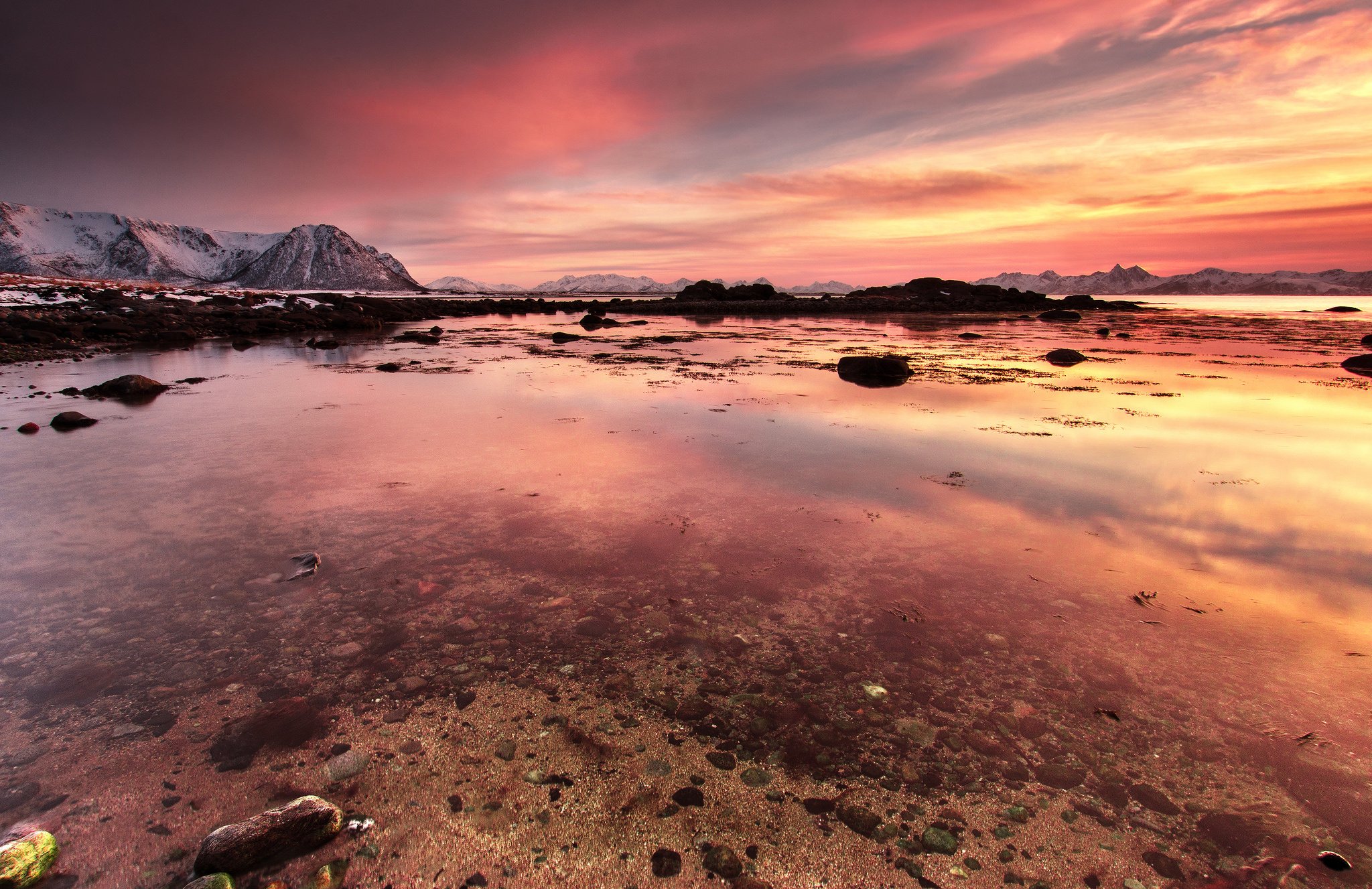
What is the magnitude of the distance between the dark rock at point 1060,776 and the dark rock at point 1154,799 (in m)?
0.22

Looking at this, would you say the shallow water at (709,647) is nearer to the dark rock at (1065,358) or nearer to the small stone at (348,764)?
the small stone at (348,764)

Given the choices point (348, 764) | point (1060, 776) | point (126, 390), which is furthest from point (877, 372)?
point (126, 390)

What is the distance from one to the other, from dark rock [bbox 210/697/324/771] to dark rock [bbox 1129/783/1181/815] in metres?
4.38

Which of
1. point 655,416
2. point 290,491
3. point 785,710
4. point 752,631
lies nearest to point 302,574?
point 290,491

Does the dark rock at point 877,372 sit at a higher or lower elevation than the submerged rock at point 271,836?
higher

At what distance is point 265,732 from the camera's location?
317 centimetres

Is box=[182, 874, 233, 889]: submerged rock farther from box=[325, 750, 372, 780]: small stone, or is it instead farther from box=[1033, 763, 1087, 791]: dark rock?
box=[1033, 763, 1087, 791]: dark rock

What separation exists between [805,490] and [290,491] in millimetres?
6558

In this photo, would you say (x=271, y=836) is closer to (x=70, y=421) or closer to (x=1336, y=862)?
(x=1336, y=862)

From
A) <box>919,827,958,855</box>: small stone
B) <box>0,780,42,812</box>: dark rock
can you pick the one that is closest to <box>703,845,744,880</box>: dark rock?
<box>919,827,958,855</box>: small stone

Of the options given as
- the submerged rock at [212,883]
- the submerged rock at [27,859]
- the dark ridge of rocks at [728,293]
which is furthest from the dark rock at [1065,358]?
the dark ridge of rocks at [728,293]

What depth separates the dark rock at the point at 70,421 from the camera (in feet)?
33.9

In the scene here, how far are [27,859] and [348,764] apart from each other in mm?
1133

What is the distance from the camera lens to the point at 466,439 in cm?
969
